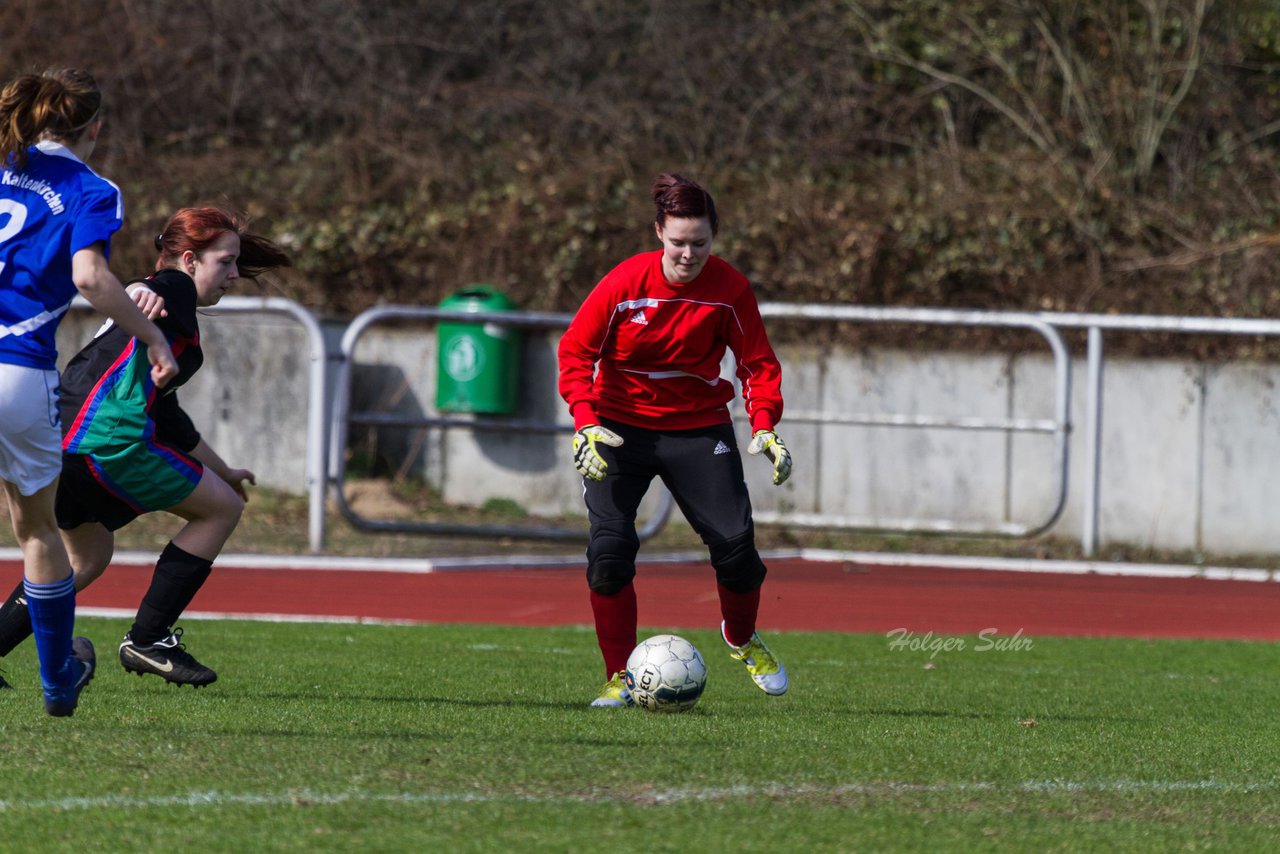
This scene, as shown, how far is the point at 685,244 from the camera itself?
6.03 meters

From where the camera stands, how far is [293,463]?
15258mm

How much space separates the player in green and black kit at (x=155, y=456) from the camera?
5.67 meters

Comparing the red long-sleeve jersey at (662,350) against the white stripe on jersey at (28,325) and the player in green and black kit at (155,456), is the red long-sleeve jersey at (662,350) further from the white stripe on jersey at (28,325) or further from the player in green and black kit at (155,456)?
the white stripe on jersey at (28,325)

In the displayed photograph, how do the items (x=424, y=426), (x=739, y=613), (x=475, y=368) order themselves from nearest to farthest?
(x=739, y=613), (x=424, y=426), (x=475, y=368)

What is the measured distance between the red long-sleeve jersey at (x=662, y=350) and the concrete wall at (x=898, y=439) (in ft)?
22.6

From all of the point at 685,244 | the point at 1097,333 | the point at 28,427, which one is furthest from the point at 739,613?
the point at 1097,333

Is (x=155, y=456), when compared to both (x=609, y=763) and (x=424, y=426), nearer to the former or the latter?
(x=609, y=763)

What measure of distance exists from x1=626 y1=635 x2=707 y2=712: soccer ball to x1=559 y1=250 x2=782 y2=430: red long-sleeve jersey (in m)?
0.85

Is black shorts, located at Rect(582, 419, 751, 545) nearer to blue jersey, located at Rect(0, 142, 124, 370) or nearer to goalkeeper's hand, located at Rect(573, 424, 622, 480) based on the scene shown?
goalkeeper's hand, located at Rect(573, 424, 622, 480)

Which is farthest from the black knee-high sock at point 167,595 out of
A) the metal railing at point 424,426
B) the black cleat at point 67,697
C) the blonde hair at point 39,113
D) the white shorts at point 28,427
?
the metal railing at point 424,426

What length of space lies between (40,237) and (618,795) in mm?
2213

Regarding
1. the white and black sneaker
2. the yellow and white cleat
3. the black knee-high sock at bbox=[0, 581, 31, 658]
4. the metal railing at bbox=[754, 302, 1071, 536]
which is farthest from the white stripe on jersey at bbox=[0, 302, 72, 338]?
the metal railing at bbox=[754, 302, 1071, 536]

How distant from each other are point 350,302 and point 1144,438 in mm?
7885

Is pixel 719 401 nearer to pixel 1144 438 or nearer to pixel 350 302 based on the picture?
pixel 1144 438
